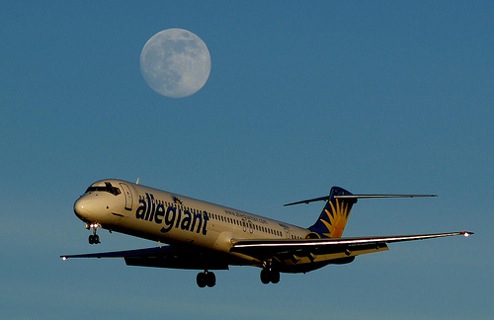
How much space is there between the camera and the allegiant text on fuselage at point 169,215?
57.1 meters

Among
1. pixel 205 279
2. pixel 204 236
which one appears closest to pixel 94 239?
pixel 204 236

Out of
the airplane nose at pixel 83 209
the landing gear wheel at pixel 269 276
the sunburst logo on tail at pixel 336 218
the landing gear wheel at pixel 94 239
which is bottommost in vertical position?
the landing gear wheel at pixel 94 239

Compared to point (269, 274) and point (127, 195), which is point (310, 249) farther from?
point (127, 195)

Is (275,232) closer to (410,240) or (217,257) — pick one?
(217,257)

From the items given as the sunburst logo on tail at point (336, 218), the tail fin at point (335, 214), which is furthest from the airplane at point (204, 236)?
the sunburst logo on tail at point (336, 218)

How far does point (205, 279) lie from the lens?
6569 centimetres

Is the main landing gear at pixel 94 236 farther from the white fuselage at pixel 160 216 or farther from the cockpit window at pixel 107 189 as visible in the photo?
the cockpit window at pixel 107 189

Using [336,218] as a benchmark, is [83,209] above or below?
below

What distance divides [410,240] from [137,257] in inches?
645

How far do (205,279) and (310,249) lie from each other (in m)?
6.63

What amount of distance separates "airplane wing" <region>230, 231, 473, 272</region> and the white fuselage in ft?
3.30

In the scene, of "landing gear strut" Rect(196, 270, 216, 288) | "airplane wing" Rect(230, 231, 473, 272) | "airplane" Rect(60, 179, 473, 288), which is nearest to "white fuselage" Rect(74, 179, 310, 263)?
"airplane" Rect(60, 179, 473, 288)

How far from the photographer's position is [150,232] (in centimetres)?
5741

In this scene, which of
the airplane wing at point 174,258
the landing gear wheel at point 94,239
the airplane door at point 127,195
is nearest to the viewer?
the landing gear wheel at point 94,239
